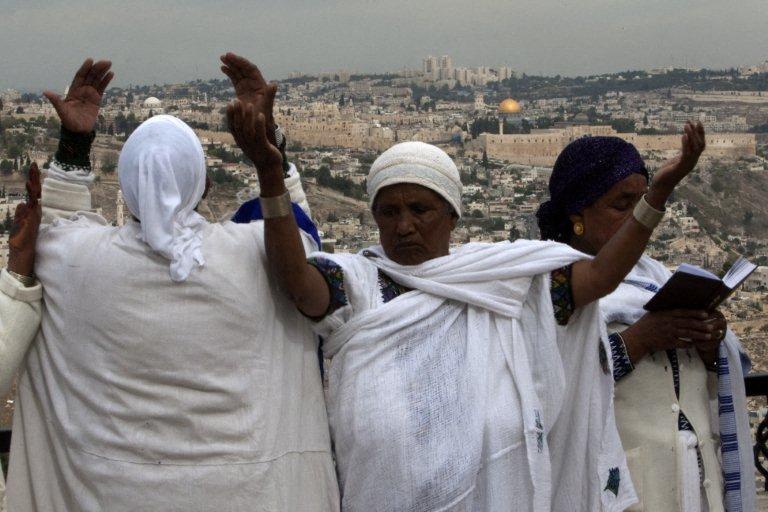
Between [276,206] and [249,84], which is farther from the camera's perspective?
[249,84]

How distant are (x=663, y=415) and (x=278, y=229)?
0.73 m

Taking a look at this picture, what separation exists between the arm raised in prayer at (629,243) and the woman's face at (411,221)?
0.21 meters

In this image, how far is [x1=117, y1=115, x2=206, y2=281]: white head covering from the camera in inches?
55.1

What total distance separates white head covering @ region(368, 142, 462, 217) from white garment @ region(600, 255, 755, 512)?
0.39 metres

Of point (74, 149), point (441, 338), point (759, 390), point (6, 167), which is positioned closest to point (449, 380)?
point (441, 338)

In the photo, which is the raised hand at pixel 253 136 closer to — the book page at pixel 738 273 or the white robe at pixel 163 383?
the white robe at pixel 163 383

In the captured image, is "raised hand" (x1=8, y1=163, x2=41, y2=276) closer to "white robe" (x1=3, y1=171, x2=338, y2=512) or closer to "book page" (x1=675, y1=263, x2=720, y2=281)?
"white robe" (x1=3, y1=171, x2=338, y2=512)

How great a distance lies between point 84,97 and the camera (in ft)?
5.41

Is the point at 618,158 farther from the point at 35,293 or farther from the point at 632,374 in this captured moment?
the point at 35,293

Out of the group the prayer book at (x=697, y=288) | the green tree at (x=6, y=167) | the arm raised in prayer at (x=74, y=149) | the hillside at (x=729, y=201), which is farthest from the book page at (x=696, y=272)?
the green tree at (x=6, y=167)

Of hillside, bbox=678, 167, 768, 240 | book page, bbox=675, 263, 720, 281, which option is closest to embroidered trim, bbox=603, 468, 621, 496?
book page, bbox=675, 263, 720, 281

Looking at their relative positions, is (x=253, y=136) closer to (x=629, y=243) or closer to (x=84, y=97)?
(x=84, y=97)

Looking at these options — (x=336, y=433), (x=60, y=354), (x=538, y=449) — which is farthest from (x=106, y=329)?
(x=538, y=449)

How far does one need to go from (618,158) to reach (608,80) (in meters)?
75.9
